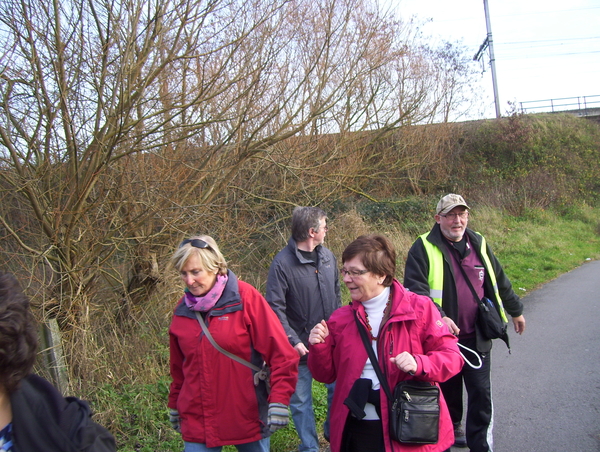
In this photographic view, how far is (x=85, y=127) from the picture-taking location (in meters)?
5.76

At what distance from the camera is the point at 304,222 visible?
3820 mm

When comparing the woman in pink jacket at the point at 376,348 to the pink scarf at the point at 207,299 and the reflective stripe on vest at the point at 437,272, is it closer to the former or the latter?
the pink scarf at the point at 207,299

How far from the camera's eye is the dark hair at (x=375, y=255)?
2.55 metres

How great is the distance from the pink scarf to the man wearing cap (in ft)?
4.68

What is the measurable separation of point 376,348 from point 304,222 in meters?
1.49

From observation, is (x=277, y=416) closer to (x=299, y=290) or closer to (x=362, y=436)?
(x=362, y=436)

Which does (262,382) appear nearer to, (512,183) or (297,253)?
(297,253)

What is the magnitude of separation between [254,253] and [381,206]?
8912 mm

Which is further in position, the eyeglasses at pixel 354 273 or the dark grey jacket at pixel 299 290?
the dark grey jacket at pixel 299 290

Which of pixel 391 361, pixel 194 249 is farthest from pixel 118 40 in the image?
pixel 391 361

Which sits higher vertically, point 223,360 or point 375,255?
point 375,255

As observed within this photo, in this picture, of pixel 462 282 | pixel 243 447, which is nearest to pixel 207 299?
pixel 243 447

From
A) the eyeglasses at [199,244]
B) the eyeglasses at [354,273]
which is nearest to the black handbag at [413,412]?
the eyeglasses at [354,273]

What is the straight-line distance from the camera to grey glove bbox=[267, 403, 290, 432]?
104 inches
